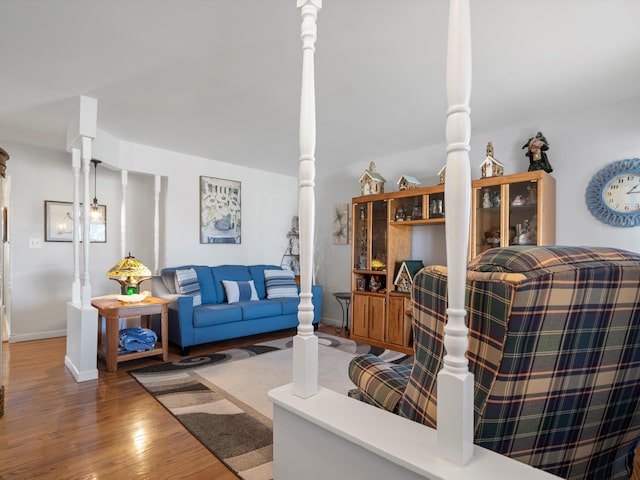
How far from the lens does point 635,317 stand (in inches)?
33.4

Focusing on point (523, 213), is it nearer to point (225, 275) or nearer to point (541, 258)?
point (541, 258)

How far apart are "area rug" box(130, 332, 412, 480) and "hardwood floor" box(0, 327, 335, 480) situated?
0.09 m

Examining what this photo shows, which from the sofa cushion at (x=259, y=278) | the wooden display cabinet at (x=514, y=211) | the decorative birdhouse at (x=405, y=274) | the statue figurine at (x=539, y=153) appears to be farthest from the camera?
the sofa cushion at (x=259, y=278)

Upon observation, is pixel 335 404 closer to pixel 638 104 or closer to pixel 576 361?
pixel 576 361

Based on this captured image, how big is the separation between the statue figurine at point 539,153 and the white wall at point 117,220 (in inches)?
132

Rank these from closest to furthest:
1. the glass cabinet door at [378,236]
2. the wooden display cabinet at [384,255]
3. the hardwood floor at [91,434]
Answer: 1. the hardwood floor at [91,434]
2. the wooden display cabinet at [384,255]
3. the glass cabinet door at [378,236]

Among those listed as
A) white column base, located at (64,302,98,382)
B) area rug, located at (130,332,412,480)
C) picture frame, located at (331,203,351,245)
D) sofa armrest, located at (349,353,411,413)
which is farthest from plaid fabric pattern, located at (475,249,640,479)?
A: picture frame, located at (331,203,351,245)

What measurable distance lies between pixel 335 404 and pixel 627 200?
127 inches

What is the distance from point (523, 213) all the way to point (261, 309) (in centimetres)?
303

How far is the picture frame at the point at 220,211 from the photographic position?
16.7ft

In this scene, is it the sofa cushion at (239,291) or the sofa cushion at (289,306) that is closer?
the sofa cushion at (239,291)

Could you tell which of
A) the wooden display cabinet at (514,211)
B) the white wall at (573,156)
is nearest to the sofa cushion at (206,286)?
the white wall at (573,156)

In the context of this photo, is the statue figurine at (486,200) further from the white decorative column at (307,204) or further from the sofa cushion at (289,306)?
the white decorative column at (307,204)

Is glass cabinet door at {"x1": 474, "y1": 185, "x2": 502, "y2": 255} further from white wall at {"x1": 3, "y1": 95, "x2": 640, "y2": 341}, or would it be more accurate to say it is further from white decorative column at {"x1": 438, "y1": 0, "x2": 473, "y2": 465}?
white decorative column at {"x1": 438, "y1": 0, "x2": 473, "y2": 465}
